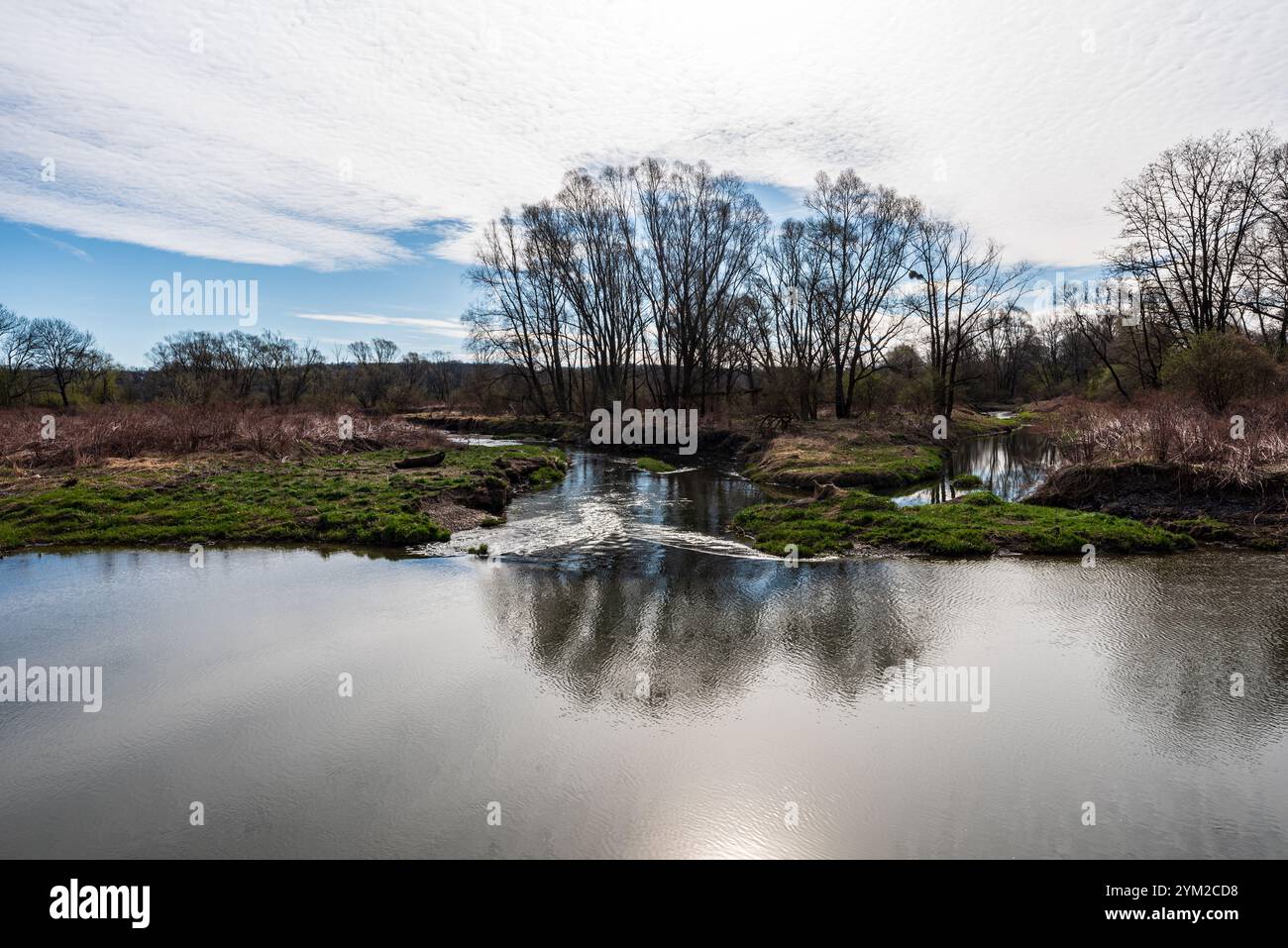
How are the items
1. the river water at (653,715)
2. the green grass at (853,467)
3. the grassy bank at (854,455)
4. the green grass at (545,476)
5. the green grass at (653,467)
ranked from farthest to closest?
1. the green grass at (653,467)
2. the green grass at (545,476)
3. the grassy bank at (854,455)
4. the green grass at (853,467)
5. the river water at (653,715)

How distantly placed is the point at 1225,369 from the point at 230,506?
91.0 ft

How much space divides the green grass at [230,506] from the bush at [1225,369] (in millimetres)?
21923

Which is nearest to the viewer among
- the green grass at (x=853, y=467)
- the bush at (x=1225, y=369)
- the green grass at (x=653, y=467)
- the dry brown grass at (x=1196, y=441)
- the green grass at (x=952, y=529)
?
the green grass at (x=952, y=529)

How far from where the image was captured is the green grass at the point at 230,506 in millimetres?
12961

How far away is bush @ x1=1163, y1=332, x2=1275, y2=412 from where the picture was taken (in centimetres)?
1919

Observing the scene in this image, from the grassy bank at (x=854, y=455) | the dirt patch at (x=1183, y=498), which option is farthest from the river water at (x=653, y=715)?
the grassy bank at (x=854, y=455)

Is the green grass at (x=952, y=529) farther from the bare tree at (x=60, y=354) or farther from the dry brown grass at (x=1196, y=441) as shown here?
the bare tree at (x=60, y=354)

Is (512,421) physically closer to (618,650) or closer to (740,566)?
(740,566)

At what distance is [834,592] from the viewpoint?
9.75 metres

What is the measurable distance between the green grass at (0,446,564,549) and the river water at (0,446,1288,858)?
2310mm

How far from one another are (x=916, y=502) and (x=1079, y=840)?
46.9 ft
